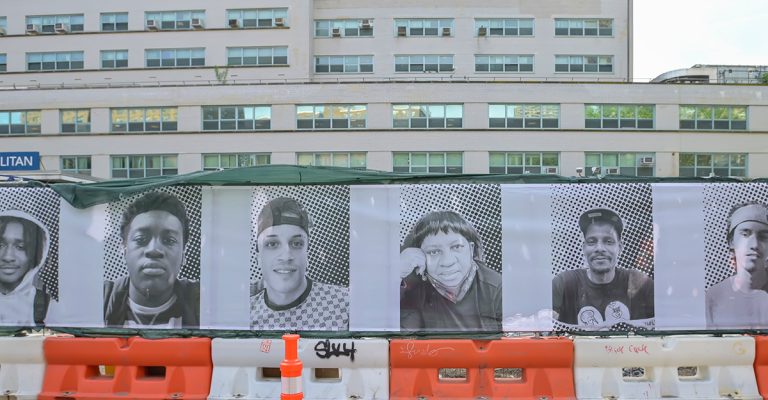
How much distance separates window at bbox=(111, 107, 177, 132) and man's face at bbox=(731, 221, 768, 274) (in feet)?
156

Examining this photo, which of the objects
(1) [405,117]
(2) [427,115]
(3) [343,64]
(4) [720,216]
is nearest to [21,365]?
(4) [720,216]

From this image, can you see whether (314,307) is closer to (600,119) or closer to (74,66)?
(600,119)

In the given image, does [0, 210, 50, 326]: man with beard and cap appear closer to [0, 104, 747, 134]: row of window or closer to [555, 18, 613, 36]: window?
[0, 104, 747, 134]: row of window

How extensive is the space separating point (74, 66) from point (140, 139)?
9998mm

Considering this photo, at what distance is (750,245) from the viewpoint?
6.26m

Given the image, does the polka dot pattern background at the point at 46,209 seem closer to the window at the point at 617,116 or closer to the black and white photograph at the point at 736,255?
the black and white photograph at the point at 736,255

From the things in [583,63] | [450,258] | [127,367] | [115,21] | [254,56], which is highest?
[115,21]

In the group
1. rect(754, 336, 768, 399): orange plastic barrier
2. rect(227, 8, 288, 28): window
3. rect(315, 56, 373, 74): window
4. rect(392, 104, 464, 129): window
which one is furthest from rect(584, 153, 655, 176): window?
rect(754, 336, 768, 399): orange plastic barrier

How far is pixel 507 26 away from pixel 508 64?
321 centimetres

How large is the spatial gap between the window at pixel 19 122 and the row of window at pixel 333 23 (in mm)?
7460

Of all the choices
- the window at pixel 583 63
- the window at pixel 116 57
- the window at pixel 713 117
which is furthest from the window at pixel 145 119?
the window at pixel 713 117

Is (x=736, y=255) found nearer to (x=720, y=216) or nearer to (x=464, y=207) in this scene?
(x=720, y=216)

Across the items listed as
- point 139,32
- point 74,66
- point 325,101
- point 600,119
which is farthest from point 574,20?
point 74,66

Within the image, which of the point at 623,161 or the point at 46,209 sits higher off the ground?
the point at 623,161
